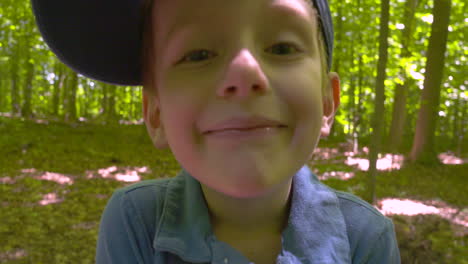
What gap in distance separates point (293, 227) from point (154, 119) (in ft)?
1.99

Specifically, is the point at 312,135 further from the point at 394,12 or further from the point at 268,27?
the point at 394,12

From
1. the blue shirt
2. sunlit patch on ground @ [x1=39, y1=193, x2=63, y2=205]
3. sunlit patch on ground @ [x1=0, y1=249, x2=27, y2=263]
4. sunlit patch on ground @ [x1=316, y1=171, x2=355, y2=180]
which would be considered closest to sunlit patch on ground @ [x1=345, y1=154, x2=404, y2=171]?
sunlit patch on ground @ [x1=316, y1=171, x2=355, y2=180]

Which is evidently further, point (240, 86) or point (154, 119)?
point (154, 119)

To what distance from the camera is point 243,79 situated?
814 millimetres

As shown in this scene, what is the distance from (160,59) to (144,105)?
0.26 meters

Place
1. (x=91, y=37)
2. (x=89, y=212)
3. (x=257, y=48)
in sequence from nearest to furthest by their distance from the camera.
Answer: (x=257, y=48)
(x=91, y=37)
(x=89, y=212)

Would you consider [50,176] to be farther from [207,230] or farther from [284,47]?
[284,47]

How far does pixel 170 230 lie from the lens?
3.80 feet

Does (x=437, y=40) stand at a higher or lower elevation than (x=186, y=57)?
higher

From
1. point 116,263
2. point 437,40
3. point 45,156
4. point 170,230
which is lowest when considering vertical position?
point 45,156

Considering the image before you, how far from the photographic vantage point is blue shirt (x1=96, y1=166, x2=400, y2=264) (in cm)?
111

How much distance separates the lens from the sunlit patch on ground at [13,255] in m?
4.46

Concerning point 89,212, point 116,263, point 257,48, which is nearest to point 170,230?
point 116,263

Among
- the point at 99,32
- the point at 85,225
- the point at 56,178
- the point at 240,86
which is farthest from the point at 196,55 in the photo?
the point at 56,178
